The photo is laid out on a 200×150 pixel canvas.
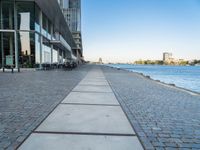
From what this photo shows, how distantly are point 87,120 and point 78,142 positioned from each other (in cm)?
123

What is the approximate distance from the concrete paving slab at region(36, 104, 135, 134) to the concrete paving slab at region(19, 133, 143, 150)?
30 centimetres

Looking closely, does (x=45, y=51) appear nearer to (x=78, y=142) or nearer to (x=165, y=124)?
(x=165, y=124)

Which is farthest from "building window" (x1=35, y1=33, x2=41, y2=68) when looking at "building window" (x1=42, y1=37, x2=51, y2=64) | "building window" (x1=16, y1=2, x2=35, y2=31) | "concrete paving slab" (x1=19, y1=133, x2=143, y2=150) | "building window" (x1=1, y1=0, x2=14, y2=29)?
"concrete paving slab" (x1=19, y1=133, x2=143, y2=150)

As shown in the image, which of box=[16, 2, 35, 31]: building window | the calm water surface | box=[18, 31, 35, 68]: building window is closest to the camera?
the calm water surface

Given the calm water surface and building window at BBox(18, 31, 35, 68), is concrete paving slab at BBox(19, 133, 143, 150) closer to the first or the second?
the calm water surface

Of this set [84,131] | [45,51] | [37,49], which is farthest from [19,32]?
[84,131]

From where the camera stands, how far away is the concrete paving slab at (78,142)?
3170mm

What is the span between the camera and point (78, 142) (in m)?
3.35

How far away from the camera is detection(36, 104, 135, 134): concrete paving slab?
3974 mm

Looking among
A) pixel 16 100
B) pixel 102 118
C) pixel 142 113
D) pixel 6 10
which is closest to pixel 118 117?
pixel 102 118

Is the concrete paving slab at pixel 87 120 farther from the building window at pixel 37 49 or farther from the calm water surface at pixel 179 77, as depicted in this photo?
the building window at pixel 37 49

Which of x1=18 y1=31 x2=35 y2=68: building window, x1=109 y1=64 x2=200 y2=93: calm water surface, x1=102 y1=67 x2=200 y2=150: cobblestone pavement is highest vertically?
x1=18 y1=31 x2=35 y2=68: building window

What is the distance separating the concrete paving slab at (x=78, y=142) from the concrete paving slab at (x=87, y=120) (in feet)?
0.98

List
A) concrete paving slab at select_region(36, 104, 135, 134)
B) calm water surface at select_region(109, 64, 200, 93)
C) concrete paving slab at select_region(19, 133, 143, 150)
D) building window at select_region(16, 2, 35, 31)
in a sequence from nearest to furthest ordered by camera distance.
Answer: concrete paving slab at select_region(19, 133, 143, 150) → concrete paving slab at select_region(36, 104, 135, 134) → calm water surface at select_region(109, 64, 200, 93) → building window at select_region(16, 2, 35, 31)
